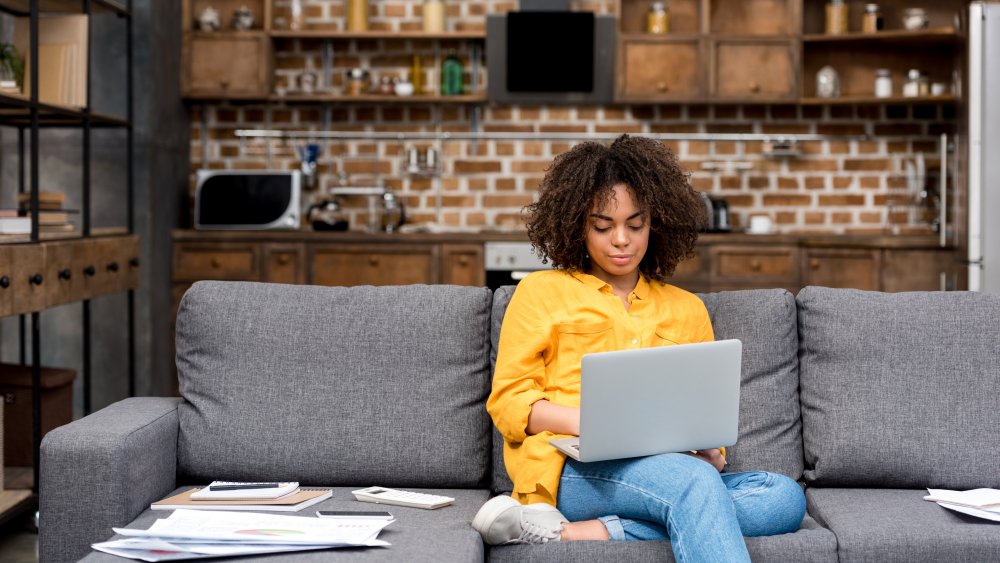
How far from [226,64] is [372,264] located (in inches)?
51.1

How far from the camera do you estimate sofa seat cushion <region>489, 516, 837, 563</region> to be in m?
1.85

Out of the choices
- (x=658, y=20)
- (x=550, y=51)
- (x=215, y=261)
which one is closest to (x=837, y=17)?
(x=658, y=20)

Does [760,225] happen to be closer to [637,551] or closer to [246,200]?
[246,200]

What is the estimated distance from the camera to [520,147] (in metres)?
5.53

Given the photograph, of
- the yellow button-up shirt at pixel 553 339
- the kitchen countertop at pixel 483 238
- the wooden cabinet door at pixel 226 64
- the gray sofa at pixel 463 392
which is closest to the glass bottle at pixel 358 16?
the wooden cabinet door at pixel 226 64

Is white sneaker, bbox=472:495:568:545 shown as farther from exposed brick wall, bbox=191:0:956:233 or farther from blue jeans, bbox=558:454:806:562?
exposed brick wall, bbox=191:0:956:233

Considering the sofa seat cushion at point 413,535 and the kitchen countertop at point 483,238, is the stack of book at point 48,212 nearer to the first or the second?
the kitchen countertop at point 483,238

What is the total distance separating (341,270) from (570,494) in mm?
3227

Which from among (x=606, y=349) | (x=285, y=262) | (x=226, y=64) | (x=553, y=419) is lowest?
(x=553, y=419)

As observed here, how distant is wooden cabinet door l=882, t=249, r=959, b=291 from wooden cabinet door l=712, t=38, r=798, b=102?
0.98 metres

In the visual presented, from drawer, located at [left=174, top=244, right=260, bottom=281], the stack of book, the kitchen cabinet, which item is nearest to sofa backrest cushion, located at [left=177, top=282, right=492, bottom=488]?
the stack of book

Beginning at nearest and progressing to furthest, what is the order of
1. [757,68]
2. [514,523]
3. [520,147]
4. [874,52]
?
[514,523] → [757,68] → [874,52] → [520,147]

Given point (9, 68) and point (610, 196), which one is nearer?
point (610, 196)

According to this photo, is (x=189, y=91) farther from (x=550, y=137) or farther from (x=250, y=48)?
(x=550, y=137)
